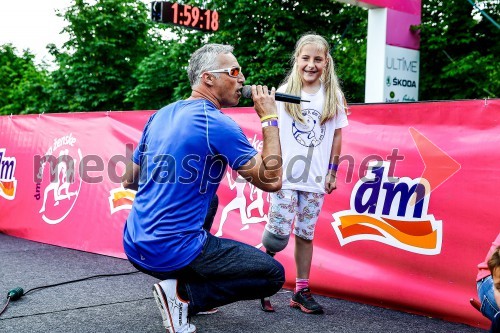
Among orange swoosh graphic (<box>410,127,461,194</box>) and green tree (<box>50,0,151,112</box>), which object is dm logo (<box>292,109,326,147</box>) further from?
green tree (<box>50,0,151,112</box>)

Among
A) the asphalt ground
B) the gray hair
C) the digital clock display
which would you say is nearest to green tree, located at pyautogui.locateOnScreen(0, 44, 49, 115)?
the digital clock display

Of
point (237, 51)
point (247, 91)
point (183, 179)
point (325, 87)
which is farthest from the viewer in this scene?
point (237, 51)

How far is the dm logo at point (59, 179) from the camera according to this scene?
648 cm

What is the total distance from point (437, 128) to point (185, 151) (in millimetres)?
1955

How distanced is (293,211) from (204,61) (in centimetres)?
132

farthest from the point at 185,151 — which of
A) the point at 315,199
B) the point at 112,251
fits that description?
the point at 112,251

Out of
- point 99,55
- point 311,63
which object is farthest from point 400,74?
point 99,55

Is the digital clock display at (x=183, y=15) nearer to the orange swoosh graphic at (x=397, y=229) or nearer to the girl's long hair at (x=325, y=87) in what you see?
the girl's long hair at (x=325, y=87)

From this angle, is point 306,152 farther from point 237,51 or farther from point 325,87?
point 237,51

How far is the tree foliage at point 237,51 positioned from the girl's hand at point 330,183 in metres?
1.12

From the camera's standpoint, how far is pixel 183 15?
471 inches

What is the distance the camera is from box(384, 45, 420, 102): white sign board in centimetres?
906

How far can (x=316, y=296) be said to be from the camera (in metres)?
4.35

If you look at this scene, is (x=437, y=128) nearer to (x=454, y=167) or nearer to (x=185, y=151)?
(x=454, y=167)
